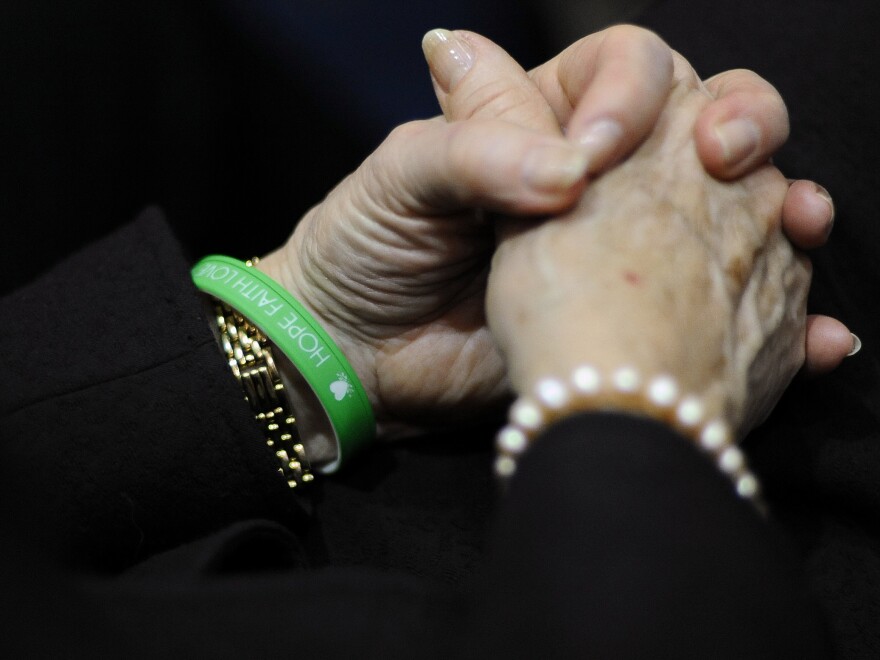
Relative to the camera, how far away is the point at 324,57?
1.21 meters

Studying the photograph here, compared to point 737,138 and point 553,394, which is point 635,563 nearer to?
point 553,394

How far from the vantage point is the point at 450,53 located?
25.8 inches

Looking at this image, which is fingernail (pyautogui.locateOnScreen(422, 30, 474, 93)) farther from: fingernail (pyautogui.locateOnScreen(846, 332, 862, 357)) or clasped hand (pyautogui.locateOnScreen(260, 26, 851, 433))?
fingernail (pyautogui.locateOnScreen(846, 332, 862, 357))

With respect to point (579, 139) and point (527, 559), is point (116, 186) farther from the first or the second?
point (527, 559)

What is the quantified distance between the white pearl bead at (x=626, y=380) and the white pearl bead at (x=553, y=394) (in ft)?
0.09

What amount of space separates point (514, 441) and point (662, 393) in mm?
85

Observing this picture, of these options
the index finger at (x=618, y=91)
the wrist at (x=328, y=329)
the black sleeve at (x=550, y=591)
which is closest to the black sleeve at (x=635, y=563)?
the black sleeve at (x=550, y=591)

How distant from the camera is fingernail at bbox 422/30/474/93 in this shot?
652 mm

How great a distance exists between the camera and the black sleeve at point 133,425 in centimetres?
61

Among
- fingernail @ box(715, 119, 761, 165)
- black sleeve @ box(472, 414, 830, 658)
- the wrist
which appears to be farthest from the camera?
the wrist

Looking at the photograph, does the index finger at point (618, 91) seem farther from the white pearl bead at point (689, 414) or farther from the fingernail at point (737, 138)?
the white pearl bead at point (689, 414)

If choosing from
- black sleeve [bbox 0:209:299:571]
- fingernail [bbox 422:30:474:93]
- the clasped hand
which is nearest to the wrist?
the clasped hand

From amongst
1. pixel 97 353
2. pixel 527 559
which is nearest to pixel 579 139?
pixel 527 559

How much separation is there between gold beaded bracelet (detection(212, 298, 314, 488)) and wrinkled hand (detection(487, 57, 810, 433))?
227 millimetres
